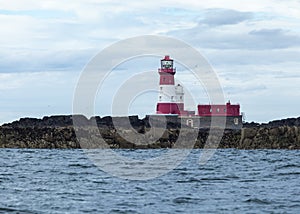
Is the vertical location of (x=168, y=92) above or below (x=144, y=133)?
above

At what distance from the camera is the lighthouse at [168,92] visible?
214 ft

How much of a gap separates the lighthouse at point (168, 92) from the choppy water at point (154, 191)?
3325 cm

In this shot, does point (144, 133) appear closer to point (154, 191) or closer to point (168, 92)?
point (168, 92)

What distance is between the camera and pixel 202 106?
68250 millimetres

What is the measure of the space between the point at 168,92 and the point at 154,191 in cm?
4270

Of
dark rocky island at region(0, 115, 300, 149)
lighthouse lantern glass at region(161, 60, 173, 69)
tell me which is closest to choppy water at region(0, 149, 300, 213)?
dark rocky island at region(0, 115, 300, 149)

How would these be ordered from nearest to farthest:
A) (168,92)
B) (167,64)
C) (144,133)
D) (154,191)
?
(154,191) < (144,133) < (168,92) < (167,64)

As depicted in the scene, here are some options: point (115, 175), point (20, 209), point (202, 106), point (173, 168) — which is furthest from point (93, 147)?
point (20, 209)

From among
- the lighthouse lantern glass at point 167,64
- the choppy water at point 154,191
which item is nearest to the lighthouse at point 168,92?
the lighthouse lantern glass at point 167,64

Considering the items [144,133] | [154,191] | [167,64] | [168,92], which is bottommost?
[154,191]

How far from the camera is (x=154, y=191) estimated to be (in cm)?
2278

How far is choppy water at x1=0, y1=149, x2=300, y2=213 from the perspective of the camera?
19547 millimetres

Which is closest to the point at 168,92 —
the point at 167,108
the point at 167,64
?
the point at 167,108

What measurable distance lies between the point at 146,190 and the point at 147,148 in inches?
1309
